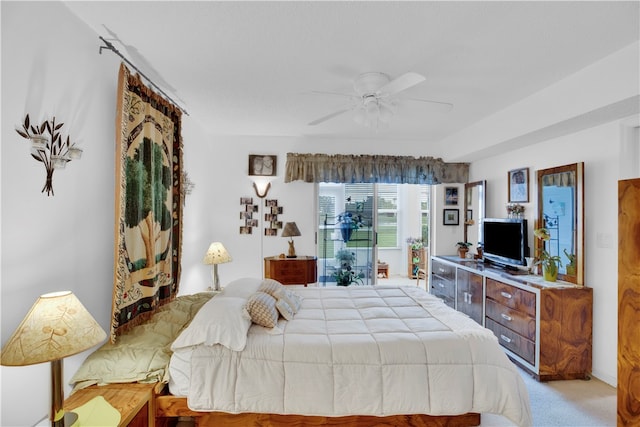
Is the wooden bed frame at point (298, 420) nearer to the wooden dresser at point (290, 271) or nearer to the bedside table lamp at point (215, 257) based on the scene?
the bedside table lamp at point (215, 257)

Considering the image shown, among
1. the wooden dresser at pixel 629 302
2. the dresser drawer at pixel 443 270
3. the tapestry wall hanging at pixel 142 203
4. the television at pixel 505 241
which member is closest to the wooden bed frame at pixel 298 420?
the tapestry wall hanging at pixel 142 203

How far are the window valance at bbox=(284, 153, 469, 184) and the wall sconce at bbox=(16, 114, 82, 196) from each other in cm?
285

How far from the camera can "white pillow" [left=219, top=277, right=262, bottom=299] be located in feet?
8.01

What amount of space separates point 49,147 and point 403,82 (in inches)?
79.5

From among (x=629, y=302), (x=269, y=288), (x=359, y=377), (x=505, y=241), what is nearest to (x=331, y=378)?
(x=359, y=377)

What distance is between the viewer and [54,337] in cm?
123

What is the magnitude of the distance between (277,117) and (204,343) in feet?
8.23

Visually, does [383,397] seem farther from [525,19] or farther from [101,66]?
[101,66]

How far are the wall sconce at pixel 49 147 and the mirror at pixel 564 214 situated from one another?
152 inches

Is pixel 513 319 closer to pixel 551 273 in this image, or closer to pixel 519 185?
pixel 551 273

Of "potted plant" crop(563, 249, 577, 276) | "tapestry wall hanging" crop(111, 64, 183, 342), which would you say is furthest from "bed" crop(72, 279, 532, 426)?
"potted plant" crop(563, 249, 577, 276)

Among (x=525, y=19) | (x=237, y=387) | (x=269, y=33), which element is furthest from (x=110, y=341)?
(x=525, y=19)

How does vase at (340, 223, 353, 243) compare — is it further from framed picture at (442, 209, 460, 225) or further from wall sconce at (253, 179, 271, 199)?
framed picture at (442, 209, 460, 225)

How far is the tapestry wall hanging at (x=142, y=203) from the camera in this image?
197 centimetres
